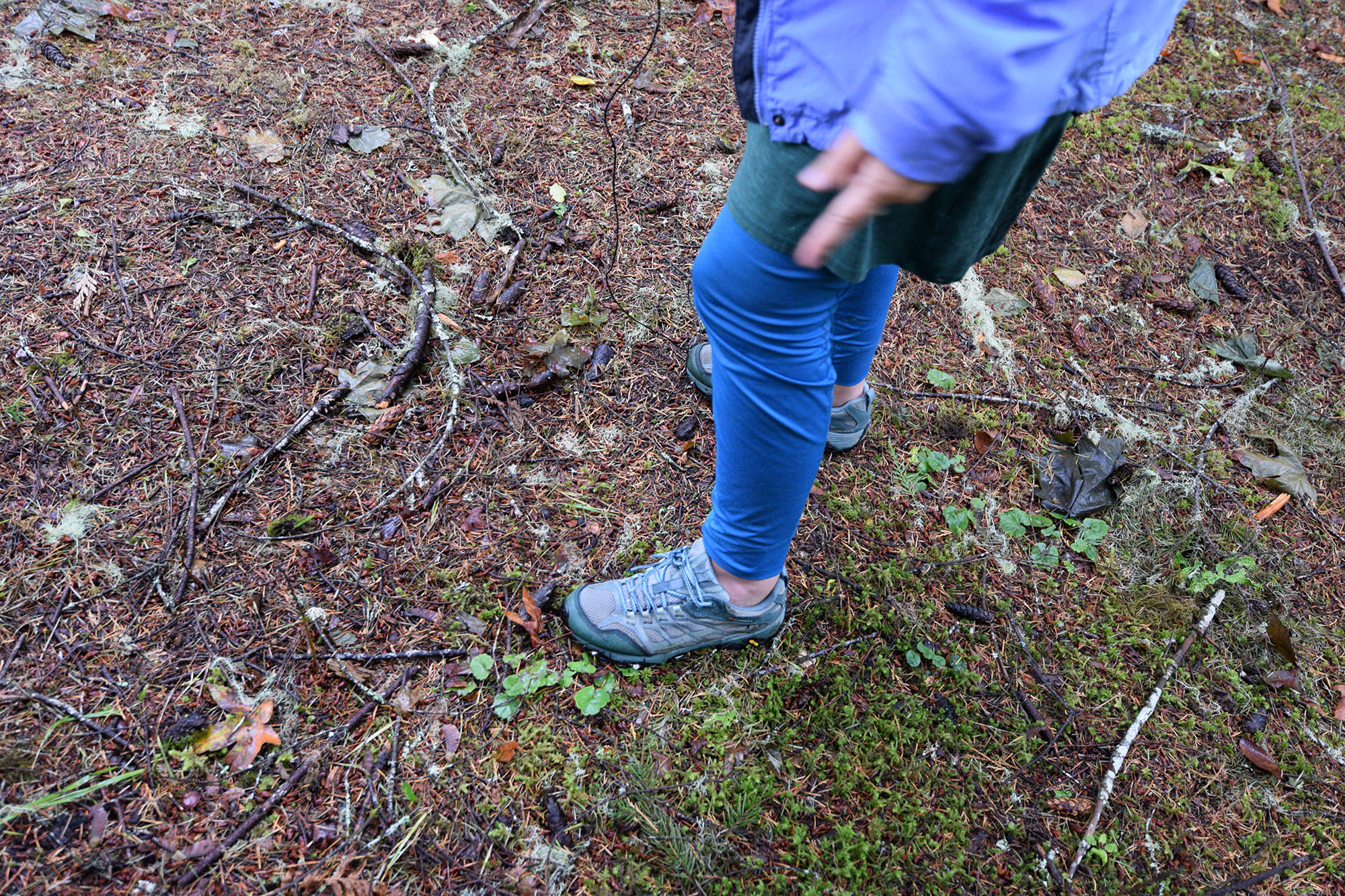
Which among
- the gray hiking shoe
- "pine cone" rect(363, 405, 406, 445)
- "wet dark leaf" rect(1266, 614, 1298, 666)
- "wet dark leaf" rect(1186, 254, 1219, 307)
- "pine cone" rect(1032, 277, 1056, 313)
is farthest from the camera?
"wet dark leaf" rect(1186, 254, 1219, 307)

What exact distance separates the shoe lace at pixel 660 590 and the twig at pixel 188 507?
1.15m

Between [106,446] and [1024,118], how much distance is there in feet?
8.10

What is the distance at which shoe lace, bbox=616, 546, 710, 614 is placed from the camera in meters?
1.88

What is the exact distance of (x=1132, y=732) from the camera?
196 cm

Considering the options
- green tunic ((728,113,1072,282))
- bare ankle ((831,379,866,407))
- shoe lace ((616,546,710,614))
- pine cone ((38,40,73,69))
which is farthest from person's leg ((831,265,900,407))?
pine cone ((38,40,73,69))

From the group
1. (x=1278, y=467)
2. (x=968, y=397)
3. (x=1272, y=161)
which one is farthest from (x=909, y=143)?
(x=1272, y=161)

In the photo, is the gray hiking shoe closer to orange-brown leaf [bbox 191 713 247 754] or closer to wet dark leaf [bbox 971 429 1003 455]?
orange-brown leaf [bbox 191 713 247 754]

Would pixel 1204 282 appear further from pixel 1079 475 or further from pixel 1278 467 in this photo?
pixel 1079 475

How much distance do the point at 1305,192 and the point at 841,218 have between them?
12.6ft

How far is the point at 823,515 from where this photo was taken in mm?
2342

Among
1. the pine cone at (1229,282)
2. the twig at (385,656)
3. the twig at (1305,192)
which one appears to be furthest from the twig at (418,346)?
the twig at (1305,192)

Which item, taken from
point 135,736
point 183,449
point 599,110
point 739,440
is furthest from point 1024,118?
point 599,110

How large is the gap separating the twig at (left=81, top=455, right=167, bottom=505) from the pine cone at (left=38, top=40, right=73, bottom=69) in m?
2.19

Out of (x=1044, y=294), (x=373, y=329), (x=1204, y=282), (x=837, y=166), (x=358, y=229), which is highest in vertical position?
(x=837, y=166)
